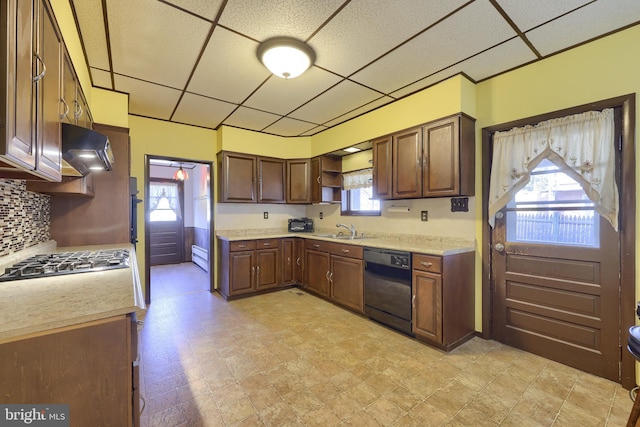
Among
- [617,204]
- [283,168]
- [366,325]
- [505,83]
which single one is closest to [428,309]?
[366,325]

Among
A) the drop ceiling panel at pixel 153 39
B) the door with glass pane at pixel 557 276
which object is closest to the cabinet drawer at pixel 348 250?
the door with glass pane at pixel 557 276

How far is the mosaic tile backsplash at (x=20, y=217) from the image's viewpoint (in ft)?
5.76

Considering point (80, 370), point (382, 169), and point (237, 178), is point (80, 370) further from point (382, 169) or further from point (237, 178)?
point (237, 178)

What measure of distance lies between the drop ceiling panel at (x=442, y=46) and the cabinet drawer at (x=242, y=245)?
2558 mm

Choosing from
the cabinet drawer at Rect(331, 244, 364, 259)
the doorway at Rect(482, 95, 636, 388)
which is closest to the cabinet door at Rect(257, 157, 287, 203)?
the cabinet drawer at Rect(331, 244, 364, 259)

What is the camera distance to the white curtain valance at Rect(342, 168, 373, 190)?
3943mm

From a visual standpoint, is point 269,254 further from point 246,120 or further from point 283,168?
point 246,120

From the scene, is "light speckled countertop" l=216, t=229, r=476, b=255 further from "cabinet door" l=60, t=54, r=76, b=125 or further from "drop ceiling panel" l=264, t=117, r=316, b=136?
"cabinet door" l=60, t=54, r=76, b=125

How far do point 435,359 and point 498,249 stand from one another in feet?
3.84

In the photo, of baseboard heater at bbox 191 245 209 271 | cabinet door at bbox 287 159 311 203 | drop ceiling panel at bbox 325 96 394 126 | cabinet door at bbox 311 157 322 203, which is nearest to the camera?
drop ceiling panel at bbox 325 96 394 126

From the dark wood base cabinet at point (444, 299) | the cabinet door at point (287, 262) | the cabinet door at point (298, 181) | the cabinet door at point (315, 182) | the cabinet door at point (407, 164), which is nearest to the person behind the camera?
the dark wood base cabinet at point (444, 299)

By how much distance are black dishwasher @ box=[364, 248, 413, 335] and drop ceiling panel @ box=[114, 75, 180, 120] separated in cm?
281

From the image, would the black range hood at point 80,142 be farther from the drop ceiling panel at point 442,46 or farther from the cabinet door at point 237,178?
the cabinet door at point 237,178

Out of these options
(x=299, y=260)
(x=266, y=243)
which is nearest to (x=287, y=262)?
(x=299, y=260)
